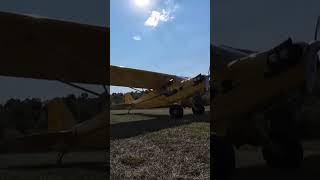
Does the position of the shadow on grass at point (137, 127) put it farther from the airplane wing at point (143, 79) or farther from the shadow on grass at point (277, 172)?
the airplane wing at point (143, 79)

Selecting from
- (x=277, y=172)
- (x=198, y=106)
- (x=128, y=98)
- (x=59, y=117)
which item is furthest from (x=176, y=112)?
(x=277, y=172)

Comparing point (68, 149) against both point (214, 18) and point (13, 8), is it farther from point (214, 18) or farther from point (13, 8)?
point (214, 18)

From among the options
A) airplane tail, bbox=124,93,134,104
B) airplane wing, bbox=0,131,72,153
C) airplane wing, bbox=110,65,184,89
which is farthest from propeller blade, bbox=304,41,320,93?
airplane tail, bbox=124,93,134,104

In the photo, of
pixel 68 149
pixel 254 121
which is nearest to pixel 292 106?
pixel 254 121

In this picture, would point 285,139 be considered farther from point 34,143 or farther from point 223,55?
point 34,143

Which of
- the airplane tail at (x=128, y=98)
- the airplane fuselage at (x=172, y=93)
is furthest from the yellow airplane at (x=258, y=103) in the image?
the airplane tail at (x=128, y=98)

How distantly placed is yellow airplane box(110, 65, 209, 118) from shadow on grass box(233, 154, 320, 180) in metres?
11.9

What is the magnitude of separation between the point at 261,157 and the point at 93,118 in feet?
3.08

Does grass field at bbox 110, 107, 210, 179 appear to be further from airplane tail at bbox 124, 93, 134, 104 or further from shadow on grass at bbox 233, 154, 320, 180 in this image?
airplane tail at bbox 124, 93, 134, 104

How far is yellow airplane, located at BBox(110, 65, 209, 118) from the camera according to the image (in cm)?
1432

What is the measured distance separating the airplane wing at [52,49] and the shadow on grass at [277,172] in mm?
872

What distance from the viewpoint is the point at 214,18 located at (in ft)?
5.64

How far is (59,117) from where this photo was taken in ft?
6.59

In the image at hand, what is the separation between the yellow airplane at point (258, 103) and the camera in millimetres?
1713
